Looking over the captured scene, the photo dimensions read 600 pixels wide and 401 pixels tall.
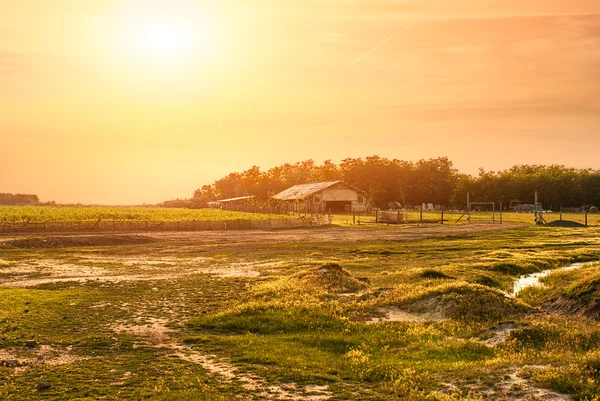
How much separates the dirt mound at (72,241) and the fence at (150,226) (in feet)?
36.1

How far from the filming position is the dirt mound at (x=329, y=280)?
23688mm

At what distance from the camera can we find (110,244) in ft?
171

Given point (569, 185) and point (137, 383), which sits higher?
point (569, 185)

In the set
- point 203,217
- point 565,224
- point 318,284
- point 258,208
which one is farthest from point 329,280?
point 258,208

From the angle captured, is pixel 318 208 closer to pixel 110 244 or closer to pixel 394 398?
pixel 110 244

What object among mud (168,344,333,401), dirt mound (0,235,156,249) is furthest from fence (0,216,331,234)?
mud (168,344,333,401)

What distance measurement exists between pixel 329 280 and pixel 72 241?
114 feet

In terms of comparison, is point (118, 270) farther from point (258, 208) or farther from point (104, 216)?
point (258, 208)

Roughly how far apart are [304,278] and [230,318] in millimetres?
7006

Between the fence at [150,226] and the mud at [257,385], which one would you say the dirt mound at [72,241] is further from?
the mud at [257,385]

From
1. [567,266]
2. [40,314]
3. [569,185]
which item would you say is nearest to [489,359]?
[40,314]

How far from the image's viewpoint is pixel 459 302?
764 inches

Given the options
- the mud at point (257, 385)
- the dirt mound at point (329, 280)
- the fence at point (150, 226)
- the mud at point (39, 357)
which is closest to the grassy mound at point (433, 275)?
the dirt mound at point (329, 280)

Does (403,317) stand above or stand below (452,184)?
below
